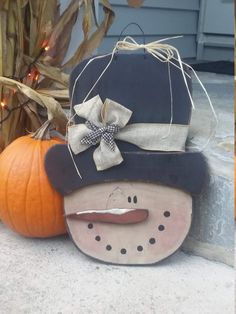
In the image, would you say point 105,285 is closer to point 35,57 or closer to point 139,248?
point 139,248

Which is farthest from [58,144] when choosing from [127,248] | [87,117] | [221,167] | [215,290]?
[215,290]

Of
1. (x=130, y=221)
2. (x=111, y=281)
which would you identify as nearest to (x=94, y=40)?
(x=130, y=221)

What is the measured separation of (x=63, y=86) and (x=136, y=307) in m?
1.08

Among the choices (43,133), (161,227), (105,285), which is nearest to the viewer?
(105,285)

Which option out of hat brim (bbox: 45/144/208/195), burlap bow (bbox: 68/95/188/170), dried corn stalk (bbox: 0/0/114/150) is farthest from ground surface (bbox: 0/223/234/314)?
dried corn stalk (bbox: 0/0/114/150)

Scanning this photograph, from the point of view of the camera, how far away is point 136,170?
1568 millimetres

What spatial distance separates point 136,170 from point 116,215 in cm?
16

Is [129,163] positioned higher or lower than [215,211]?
higher

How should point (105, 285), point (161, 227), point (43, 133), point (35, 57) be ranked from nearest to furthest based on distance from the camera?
point (105, 285) → point (161, 227) → point (43, 133) → point (35, 57)

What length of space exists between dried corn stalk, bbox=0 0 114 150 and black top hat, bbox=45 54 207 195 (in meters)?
0.27

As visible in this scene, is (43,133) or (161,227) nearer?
(161,227)

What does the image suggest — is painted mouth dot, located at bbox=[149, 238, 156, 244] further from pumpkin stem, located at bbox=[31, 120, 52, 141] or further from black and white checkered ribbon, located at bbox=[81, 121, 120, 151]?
pumpkin stem, located at bbox=[31, 120, 52, 141]

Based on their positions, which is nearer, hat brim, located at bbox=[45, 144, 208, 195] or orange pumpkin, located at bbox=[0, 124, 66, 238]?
hat brim, located at bbox=[45, 144, 208, 195]

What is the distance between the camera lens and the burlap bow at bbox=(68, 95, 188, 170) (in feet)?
5.15
